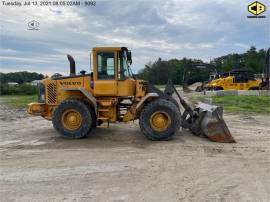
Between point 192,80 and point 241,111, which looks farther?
point 192,80

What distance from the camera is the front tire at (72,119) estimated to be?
9344 millimetres

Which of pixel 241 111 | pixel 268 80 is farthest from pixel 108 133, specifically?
pixel 268 80

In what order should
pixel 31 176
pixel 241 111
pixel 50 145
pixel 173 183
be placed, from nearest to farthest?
pixel 173 183, pixel 31 176, pixel 50 145, pixel 241 111

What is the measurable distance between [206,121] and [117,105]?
242cm

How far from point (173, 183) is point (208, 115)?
389 cm

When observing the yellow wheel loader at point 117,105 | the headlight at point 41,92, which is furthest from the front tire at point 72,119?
the headlight at point 41,92

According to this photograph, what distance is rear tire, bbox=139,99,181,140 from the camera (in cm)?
909

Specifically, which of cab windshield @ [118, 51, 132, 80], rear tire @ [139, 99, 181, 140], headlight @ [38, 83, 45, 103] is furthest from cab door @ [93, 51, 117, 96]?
headlight @ [38, 83, 45, 103]

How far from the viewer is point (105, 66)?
9453 millimetres

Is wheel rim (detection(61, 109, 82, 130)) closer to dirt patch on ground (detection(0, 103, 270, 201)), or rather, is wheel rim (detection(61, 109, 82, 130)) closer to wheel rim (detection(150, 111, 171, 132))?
dirt patch on ground (detection(0, 103, 270, 201))

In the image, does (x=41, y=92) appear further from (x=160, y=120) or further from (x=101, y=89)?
(x=160, y=120)

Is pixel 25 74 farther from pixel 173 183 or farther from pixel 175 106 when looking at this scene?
pixel 173 183

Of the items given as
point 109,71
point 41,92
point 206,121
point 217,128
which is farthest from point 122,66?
point 217,128

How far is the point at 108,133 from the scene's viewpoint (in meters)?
10.3
